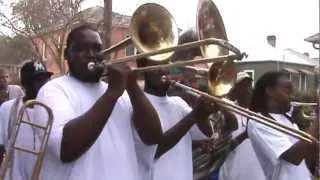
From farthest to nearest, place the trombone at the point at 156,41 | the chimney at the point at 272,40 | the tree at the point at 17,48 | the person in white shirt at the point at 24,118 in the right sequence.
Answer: the chimney at the point at 272,40
the tree at the point at 17,48
the person in white shirt at the point at 24,118
the trombone at the point at 156,41

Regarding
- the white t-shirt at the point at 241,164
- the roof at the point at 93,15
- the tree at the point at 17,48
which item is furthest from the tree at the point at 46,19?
the white t-shirt at the point at 241,164

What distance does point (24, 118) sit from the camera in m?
3.67

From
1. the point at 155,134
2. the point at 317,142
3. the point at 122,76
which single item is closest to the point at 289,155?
the point at 317,142

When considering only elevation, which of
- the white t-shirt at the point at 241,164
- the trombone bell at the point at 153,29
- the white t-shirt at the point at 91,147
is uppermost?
the trombone bell at the point at 153,29

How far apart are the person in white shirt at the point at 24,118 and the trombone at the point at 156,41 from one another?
32.1 inches

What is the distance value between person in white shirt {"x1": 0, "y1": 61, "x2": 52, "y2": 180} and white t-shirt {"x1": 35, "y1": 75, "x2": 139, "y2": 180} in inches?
22.7

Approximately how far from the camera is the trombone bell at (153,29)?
3393 mm

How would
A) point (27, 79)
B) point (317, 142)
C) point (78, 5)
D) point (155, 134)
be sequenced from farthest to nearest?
point (78, 5) → point (27, 79) → point (317, 142) → point (155, 134)

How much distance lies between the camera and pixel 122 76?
298 centimetres

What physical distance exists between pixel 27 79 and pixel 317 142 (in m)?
2.12

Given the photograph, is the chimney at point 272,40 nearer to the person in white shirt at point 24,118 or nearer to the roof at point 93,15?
the roof at point 93,15

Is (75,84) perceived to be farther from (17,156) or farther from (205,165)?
(205,165)

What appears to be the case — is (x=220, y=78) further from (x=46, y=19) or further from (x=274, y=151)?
(x=46, y=19)

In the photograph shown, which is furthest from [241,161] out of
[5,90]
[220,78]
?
[5,90]
